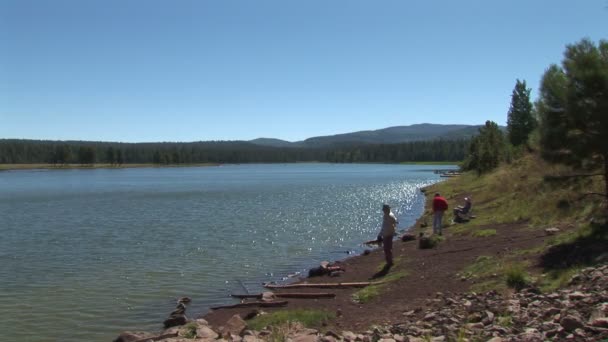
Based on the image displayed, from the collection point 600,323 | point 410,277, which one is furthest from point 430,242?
point 600,323

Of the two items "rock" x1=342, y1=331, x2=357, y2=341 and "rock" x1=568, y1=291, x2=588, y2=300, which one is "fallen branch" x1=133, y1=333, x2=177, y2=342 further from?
"rock" x1=568, y1=291, x2=588, y2=300

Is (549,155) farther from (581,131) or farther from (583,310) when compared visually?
(583,310)

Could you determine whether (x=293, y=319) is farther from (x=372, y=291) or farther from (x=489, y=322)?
(x=489, y=322)

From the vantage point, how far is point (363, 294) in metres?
16.1

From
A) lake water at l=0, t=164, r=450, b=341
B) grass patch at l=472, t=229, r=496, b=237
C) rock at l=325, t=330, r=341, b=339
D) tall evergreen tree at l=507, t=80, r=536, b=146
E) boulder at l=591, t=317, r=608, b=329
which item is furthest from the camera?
tall evergreen tree at l=507, t=80, r=536, b=146

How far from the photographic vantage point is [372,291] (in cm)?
1630

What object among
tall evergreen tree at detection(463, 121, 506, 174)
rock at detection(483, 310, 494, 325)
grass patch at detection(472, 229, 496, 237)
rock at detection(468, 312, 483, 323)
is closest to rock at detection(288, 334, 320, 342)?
rock at detection(468, 312, 483, 323)

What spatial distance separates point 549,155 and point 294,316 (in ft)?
30.1

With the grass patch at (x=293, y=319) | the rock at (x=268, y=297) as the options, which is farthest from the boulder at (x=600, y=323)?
the rock at (x=268, y=297)

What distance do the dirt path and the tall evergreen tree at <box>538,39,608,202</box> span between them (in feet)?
10.5

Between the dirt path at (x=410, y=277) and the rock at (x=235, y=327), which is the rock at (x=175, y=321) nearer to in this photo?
the dirt path at (x=410, y=277)

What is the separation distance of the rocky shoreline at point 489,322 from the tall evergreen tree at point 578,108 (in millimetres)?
4983

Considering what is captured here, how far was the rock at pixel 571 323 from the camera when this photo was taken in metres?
8.52

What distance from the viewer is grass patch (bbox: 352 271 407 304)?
51.5 ft
